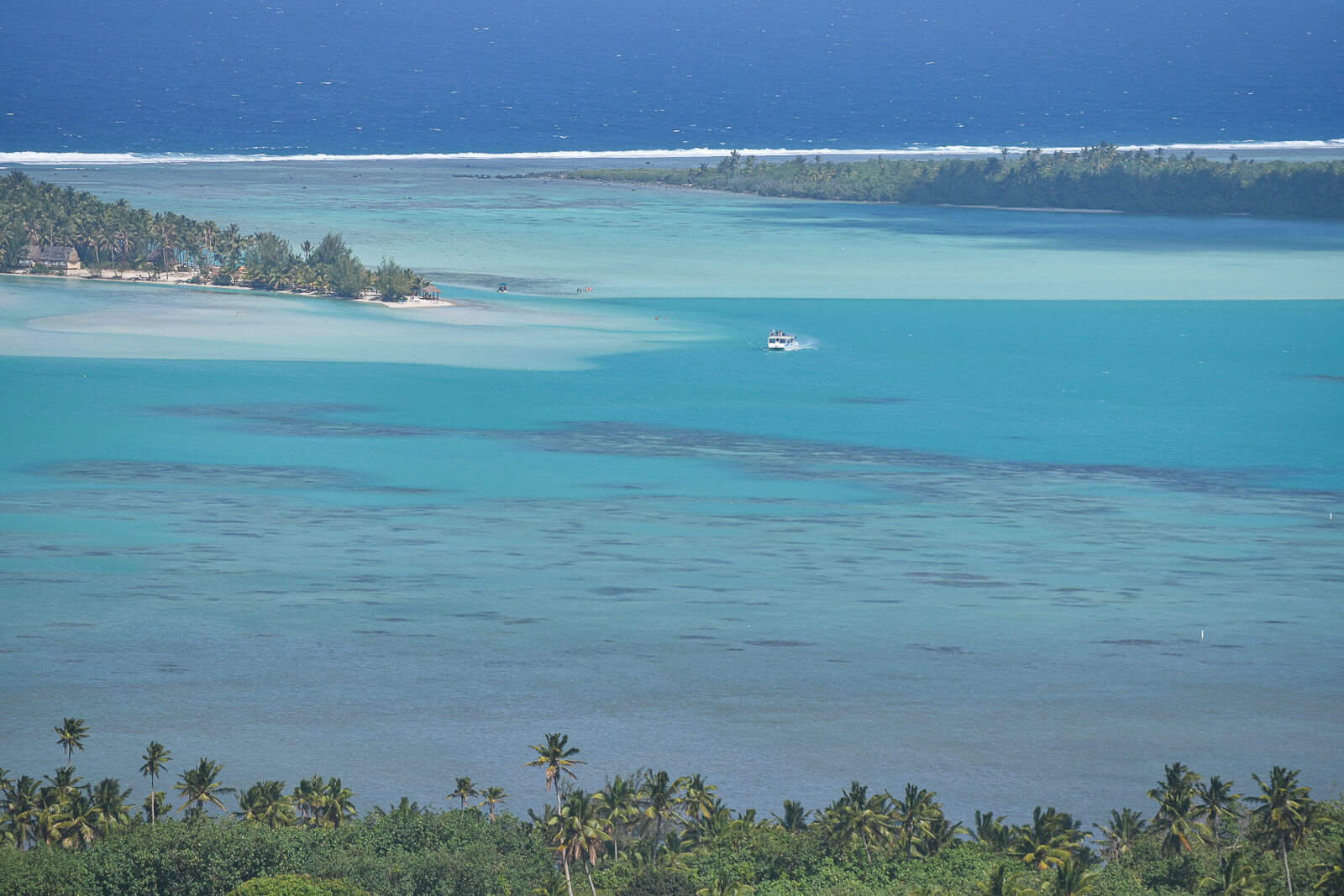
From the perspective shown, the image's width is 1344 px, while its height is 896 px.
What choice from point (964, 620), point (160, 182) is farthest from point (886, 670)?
point (160, 182)

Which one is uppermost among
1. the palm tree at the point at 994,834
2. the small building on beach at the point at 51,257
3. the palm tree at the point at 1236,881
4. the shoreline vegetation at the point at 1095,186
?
the shoreline vegetation at the point at 1095,186

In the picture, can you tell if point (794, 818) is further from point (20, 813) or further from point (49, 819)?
point (20, 813)

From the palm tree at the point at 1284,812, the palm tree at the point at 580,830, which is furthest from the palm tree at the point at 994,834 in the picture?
the palm tree at the point at 580,830

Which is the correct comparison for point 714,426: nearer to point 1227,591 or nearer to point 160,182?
point 1227,591

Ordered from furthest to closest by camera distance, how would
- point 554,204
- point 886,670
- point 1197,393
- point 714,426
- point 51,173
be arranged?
point 51,173 < point 554,204 < point 1197,393 < point 714,426 < point 886,670

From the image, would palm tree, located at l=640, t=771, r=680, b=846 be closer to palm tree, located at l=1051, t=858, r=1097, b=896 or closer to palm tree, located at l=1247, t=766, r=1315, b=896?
palm tree, located at l=1051, t=858, r=1097, b=896

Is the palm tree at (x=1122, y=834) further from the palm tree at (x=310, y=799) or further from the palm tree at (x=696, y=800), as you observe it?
the palm tree at (x=310, y=799)
